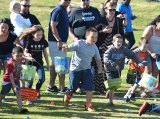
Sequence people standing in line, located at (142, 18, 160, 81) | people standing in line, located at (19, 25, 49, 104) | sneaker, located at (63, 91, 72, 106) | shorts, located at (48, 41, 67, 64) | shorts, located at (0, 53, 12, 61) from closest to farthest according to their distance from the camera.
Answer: sneaker, located at (63, 91, 72, 106), people standing in line, located at (19, 25, 49, 104), shorts, located at (0, 53, 12, 61), people standing in line, located at (142, 18, 160, 81), shorts, located at (48, 41, 67, 64)

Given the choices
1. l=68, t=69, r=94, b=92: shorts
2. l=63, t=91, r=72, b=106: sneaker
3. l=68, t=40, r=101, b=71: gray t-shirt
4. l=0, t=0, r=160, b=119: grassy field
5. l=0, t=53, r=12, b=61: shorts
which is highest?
l=68, t=40, r=101, b=71: gray t-shirt

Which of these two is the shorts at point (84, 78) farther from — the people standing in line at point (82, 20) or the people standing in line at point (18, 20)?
the people standing in line at point (18, 20)

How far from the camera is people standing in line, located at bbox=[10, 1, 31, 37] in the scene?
9367mm

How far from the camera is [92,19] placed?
9586 mm

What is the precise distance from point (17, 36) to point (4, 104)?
4.69 feet

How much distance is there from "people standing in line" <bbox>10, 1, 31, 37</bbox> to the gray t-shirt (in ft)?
5.27

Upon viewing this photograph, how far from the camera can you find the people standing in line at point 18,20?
9.37 metres

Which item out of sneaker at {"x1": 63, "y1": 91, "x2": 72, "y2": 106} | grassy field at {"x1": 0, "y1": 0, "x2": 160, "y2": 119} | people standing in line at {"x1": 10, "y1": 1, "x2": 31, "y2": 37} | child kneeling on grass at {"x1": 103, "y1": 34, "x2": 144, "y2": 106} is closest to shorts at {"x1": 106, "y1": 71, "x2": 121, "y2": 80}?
child kneeling on grass at {"x1": 103, "y1": 34, "x2": 144, "y2": 106}

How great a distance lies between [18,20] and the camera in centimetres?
939

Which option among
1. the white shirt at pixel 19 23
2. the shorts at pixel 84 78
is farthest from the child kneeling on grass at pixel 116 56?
the white shirt at pixel 19 23

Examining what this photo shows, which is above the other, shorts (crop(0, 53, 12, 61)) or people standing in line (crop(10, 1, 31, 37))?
people standing in line (crop(10, 1, 31, 37))

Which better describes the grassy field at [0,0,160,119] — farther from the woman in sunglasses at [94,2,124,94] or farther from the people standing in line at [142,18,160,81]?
the people standing in line at [142,18,160,81]

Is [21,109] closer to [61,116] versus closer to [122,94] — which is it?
[61,116]

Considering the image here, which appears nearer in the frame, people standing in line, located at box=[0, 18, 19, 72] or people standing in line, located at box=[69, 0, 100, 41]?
people standing in line, located at box=[0, 18, 19, 72]
